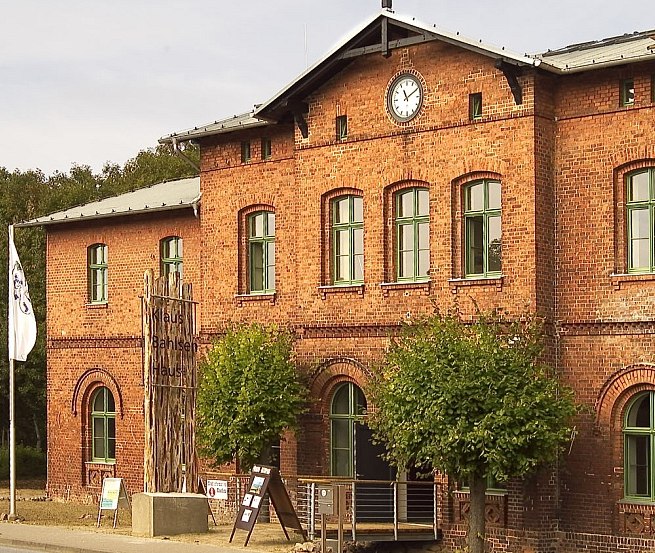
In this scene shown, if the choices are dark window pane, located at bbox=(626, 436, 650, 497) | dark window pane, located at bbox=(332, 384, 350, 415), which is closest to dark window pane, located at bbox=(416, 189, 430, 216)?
dark window pane, located at bbox=(332, 384, 350, 415)

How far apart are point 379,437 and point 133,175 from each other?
37171 mm

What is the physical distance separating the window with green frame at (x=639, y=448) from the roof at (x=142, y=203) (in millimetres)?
11360

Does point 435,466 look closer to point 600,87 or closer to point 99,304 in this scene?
point 600,87

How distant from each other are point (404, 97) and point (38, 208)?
103 ft

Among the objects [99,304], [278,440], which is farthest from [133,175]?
[278,440]

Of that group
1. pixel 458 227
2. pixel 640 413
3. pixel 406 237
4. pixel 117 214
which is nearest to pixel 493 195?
pixel 458 227

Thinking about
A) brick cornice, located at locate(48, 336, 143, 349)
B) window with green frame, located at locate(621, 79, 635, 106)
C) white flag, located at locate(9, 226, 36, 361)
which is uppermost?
window with green frame, located at locate(621, 79, 635, 106)

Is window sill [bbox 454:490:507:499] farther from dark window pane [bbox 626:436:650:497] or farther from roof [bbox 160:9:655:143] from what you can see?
roof [bbox 160:9:655:143]

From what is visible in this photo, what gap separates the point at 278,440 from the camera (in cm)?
2625

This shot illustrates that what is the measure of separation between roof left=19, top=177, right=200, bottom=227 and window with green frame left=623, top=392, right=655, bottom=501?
1136cm

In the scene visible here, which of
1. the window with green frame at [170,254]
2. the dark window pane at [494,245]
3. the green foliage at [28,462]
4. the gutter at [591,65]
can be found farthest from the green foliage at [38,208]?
the gutter at [591,65]

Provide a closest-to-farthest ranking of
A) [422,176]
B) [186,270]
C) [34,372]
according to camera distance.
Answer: [422,176] → [186,270] → [34,372]

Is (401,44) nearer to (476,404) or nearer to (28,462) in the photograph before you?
(476,404)

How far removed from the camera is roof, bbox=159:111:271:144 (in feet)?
89.3
